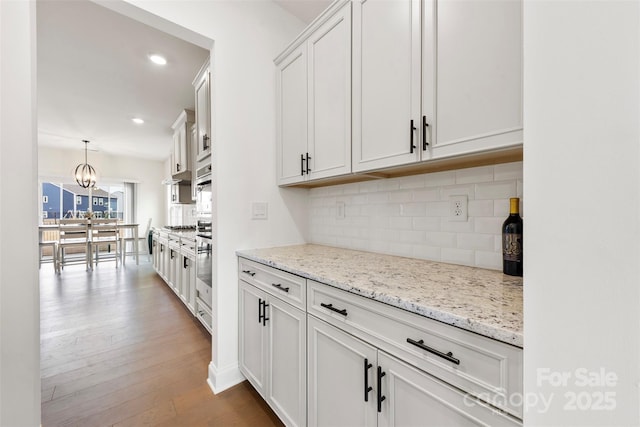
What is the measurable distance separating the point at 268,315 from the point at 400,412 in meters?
0.83

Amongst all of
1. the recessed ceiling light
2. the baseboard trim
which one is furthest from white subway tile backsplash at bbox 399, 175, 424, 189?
the recessed ceiling light

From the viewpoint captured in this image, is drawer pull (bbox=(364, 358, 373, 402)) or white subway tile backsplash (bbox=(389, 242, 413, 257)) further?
white subway tile backsplash (bbox=(389, 242, 413, 257))

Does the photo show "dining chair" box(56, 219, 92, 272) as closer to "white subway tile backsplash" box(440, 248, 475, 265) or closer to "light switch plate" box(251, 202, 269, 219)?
"light switch plate" box(251, 202, 269, 219)

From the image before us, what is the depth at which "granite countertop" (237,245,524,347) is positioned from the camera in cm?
63

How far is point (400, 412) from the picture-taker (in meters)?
0.80

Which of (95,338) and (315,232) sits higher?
(315,232)

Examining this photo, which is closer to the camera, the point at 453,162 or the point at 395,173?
the point at 453,162

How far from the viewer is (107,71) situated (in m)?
2.80

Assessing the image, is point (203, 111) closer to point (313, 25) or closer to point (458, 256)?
point (313, 25)

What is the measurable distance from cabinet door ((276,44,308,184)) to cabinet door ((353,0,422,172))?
45cm

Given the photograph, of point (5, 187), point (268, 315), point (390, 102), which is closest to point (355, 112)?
point (390, 102)

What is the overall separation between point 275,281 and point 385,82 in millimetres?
1158
